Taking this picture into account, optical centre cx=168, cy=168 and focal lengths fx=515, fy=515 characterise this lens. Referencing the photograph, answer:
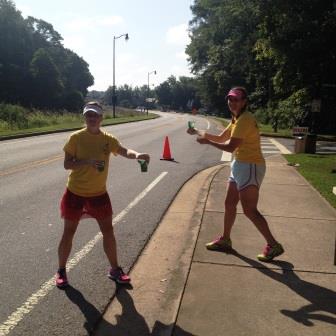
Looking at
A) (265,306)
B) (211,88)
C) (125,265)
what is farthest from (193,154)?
(211,88)

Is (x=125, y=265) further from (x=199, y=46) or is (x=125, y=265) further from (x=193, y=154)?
(x=199, y=46)

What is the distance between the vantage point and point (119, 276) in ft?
15.8

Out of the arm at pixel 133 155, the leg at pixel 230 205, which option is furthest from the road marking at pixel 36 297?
the leg at pixel 230 205

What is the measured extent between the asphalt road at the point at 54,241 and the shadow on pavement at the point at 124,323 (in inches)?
0.7

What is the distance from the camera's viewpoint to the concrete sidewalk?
393cm

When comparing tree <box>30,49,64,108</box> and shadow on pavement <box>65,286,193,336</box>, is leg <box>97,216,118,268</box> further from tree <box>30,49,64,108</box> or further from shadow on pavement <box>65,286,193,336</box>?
tree <box>30,49,64,108</box>

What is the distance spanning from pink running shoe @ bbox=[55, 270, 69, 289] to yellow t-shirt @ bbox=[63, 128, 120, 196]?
77 centimetres

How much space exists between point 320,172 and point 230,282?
8549 mm

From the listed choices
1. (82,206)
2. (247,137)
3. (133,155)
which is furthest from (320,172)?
(82,206)

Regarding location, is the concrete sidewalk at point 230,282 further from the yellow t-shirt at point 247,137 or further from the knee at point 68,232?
the yellow t-shirt at point 247,137

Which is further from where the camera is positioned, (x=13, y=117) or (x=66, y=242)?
(x=13, y=117)

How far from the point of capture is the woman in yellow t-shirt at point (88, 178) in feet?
15.0

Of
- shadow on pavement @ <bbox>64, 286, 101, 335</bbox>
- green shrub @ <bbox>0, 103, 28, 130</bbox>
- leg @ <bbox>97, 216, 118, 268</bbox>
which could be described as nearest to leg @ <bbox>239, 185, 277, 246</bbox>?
leg @ <bbox>97, 216, 118, 268</bbox>

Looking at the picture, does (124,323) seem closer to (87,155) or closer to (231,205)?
(87,155)
